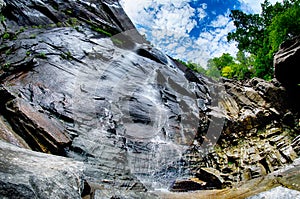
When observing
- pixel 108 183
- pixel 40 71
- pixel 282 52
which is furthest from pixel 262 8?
pixel 108 183

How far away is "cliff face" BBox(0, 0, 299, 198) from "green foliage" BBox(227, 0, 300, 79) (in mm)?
8053

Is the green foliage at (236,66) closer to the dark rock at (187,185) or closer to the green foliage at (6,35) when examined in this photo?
the dark rock at (187,185)

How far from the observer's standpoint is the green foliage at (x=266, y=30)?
24.3 metres

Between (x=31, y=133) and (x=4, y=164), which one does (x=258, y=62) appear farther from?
(x=4, y=164)

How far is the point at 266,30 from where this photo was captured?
33375 mm

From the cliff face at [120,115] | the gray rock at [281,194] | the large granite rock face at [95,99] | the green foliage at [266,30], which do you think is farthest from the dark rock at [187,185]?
the green foliage at [266,30]

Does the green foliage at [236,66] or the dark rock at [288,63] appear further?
the green foliage at [236,66]

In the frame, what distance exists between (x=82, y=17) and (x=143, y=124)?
15777 mm

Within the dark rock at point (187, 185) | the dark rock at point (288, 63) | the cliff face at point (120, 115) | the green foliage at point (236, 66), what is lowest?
the dark rock at point (187, 185)

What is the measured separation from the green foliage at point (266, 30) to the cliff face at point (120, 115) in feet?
26.4

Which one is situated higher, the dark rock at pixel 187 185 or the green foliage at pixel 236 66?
the green foliage at pixel 236 66

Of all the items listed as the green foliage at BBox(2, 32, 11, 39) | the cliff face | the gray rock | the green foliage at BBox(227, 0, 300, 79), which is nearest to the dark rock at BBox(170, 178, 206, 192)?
the cliff face

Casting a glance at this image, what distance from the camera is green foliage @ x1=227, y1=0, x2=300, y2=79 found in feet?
79.9

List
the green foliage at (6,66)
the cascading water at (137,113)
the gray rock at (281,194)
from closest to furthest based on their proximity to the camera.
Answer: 1. the gray rock at (281,194)
2. the cascading water at (137,113)
3. the green foliage at (6,66)
